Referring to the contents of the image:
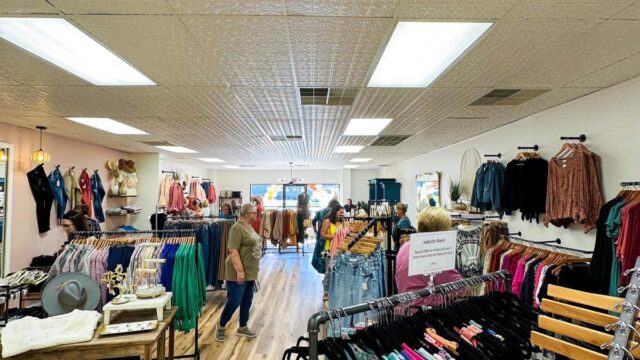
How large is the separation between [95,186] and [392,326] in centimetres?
658

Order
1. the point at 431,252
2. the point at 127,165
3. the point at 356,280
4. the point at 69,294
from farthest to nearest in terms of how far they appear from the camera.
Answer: the point at 127,165
the point at 356,280
the point at 69,294
the point at 431,252

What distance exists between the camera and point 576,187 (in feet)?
10.00

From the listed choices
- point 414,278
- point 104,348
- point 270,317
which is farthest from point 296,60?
point 270,317

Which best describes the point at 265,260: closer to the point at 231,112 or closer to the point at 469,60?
the point at 231,112

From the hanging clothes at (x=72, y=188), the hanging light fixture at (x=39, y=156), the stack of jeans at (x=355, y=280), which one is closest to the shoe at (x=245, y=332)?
the stack of jeans at (x=355, y=280)

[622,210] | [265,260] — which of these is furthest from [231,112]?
[265,260]

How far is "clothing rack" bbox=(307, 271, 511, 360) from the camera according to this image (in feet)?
3.77

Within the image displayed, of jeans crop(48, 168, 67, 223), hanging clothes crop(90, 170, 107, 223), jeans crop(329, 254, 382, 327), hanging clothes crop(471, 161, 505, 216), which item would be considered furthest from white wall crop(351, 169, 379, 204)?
jeans crop(329, 254, 382, 327)

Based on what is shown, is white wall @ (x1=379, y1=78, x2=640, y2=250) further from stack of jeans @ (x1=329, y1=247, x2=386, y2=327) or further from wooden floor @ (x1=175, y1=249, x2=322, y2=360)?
wooden floor @ (x1=175, y1=249, x2=322, y2=360)

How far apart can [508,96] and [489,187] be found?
170 centimetres

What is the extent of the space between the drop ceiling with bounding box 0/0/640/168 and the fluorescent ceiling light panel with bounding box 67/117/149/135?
0.23m

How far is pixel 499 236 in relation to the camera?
13.6 feet

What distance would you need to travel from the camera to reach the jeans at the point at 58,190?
4.93m

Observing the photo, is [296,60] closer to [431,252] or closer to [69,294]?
[431,252]
